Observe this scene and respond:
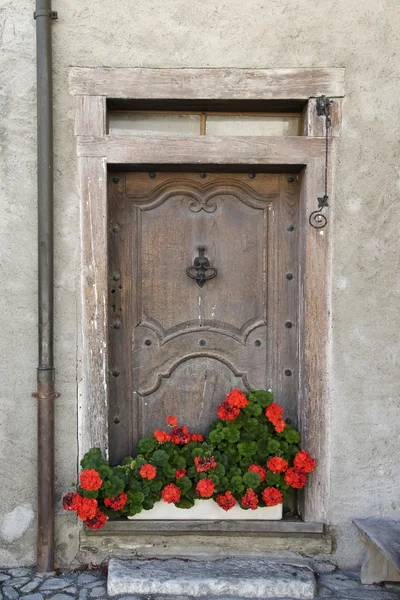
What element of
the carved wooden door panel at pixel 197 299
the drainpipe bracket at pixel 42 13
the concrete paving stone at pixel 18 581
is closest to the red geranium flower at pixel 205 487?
the carved wooden door panel at pixel 197 299

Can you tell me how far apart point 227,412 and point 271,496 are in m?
0.52

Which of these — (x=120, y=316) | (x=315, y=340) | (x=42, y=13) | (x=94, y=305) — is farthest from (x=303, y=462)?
(x=42, y=13)

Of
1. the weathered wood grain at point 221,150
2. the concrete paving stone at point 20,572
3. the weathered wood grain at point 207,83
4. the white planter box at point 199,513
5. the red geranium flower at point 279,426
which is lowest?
the concrete paving stone at point 20,572

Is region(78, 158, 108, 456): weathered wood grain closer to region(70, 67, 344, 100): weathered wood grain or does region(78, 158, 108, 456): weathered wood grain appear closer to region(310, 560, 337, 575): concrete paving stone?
region(70, 67, 344, 100): weathered wood grain

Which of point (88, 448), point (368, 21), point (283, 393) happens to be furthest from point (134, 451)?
point (368, 21)

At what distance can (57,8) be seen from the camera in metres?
3.62

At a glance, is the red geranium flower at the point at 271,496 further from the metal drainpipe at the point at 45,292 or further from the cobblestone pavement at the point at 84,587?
the metal drainpipe at the point at 45,292

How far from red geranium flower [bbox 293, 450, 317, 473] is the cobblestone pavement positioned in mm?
603

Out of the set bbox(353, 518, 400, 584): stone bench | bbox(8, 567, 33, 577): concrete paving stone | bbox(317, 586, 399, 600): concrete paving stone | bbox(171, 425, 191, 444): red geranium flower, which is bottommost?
bbox(317, 586, 399, 600): concrete paving stone

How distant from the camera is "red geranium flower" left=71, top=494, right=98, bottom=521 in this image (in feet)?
11.1

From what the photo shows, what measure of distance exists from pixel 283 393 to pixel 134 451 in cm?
98

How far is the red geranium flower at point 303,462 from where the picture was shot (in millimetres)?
3641

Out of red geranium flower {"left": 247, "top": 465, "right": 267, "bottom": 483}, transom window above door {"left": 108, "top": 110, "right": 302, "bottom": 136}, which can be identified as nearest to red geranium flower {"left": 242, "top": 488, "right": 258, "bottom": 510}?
red geranium flower {"left": 247, "top": 465, "right": 267, "bottom": 483}

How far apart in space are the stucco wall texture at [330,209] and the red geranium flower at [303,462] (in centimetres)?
18
